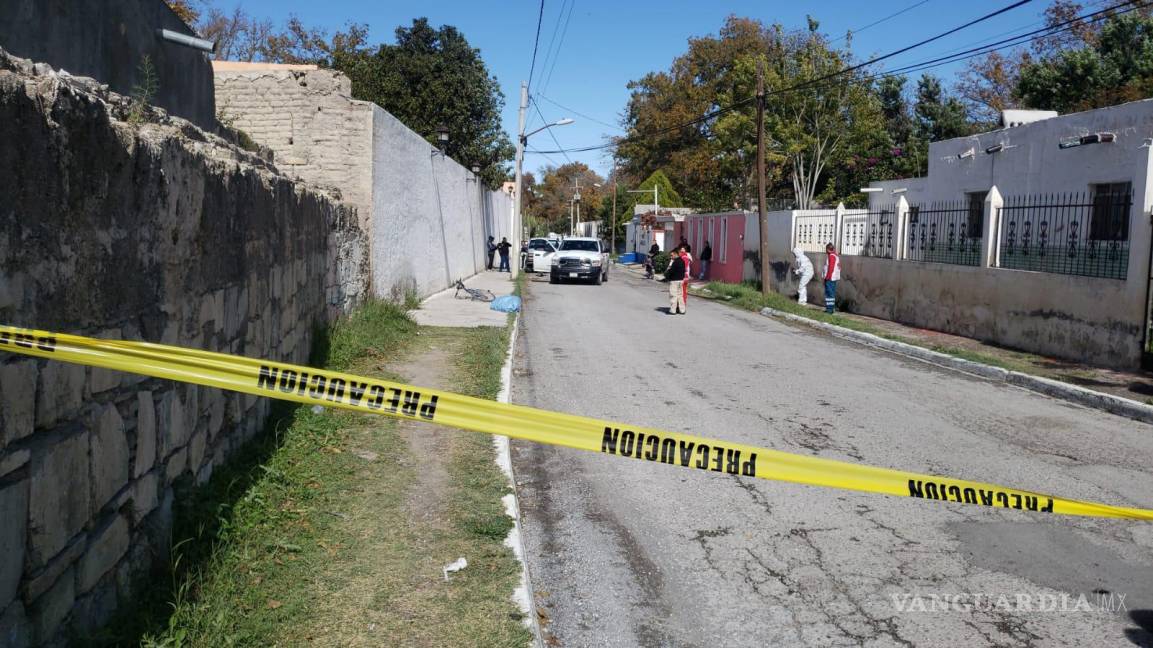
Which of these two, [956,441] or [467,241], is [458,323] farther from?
[467,241]

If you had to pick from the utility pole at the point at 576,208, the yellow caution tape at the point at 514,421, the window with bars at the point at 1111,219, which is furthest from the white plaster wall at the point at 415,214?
the utility pole at the point at 576,208

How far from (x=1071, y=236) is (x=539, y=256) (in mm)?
26318

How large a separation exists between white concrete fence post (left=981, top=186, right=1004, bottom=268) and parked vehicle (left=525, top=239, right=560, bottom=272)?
882 inches

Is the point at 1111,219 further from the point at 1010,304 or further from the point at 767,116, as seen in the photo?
the point at 767,116

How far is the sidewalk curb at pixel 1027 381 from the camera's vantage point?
33.2 ft

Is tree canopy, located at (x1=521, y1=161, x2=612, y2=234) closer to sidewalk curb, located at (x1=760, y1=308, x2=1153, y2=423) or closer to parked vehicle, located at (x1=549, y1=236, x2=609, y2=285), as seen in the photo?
parked vehicle, located at (x1=549, y1=236, x2=609, y2=285)

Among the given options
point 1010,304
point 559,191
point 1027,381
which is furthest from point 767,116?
point 559,191

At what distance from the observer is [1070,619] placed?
14.5 ft

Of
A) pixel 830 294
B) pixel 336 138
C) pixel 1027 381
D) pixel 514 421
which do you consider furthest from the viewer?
pixel 830 294

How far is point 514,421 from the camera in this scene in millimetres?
3516

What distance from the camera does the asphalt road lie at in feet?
14.4

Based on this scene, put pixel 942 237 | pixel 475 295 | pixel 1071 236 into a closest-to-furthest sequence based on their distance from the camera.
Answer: pixel 1071 236
pixel 942 237
pixel 475 295

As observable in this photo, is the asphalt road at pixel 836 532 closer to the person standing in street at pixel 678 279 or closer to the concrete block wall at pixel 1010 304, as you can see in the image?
the concrete block wall at pixel 1010 304

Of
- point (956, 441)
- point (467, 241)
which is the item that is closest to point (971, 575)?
point (956, 441)
